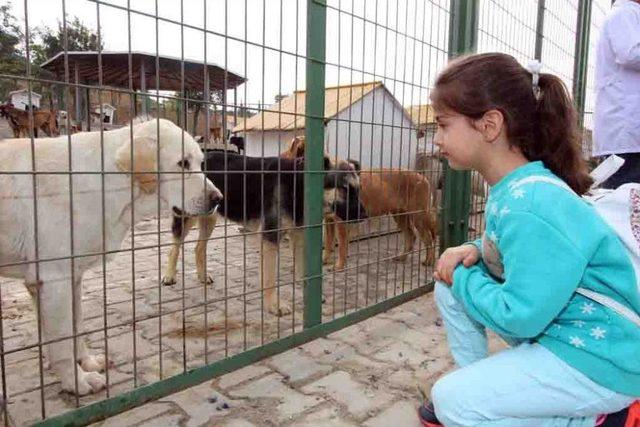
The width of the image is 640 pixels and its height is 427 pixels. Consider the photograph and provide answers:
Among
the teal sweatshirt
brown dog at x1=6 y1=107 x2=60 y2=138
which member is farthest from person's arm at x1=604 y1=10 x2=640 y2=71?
brown dog at x1=6 y1=107 x2=60 y2=138

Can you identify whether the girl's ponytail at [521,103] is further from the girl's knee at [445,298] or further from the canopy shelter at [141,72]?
the canopy shelter at [141,72]

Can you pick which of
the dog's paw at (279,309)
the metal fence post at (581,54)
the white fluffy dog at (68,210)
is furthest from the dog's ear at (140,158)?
the metal fence post at (581,54)

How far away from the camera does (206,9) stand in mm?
2117

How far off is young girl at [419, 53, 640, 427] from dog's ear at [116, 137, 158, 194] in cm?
156

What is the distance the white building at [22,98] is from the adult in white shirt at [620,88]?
3178 millimetres

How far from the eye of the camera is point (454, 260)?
1569mm

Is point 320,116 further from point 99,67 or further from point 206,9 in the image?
point 99,67

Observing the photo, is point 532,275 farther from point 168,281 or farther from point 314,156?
point 168,281

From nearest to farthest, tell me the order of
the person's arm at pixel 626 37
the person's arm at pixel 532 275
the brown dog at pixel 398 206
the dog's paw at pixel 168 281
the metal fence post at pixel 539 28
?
the person's arm at pixel 532 275
the person's arm at pixel 626 37
the dog's paw at pixel 168 281
the brown dog at pixel 398 206
the metal fence post at pixel 539 28

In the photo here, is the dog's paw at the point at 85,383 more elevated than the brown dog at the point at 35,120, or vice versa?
the brown dog at the point at 35,120

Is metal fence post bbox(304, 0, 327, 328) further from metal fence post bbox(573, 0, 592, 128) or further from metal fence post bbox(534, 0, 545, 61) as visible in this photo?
metal fence post bbox(573, 0, 592, 128)

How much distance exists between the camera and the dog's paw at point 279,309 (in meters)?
3.56

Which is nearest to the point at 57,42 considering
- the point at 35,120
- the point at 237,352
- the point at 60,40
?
the point at 60,40

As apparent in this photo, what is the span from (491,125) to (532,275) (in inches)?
18.8
